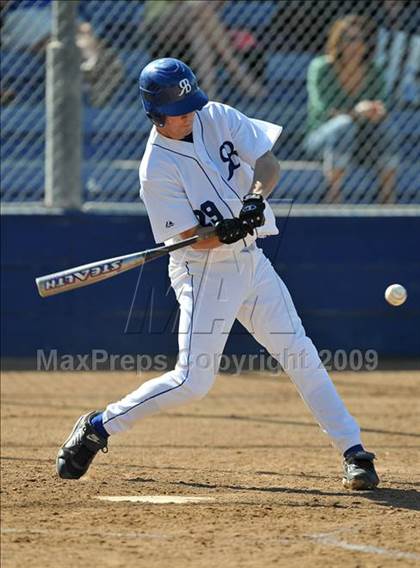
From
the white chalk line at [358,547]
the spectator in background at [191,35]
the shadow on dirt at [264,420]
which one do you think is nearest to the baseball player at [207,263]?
the white chalk line at [358,547]

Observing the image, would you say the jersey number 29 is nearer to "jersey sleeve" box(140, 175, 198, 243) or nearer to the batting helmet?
"jersey sleeve" box(140, 175, 198, 243)

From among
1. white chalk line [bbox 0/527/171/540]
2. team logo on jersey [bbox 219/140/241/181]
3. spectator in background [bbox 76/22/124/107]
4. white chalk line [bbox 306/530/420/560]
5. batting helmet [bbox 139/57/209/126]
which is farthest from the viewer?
spectator in background [bbox 76/22/124/107]

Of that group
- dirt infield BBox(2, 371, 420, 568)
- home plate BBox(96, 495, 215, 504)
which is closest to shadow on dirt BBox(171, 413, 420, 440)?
dirt infield BBox(2, 371, 420, 568)

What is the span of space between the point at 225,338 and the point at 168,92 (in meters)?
1.14

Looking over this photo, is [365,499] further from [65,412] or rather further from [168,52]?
[168,52]

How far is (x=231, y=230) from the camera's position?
15.7 feet

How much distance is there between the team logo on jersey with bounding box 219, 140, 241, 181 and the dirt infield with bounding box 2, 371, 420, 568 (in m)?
1.49

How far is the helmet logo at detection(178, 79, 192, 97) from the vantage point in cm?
488

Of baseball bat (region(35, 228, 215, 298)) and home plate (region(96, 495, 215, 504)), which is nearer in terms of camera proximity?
home plate (region(96, 495, 215, 504))

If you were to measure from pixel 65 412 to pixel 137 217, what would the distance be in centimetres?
209

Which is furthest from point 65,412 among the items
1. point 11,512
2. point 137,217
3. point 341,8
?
point 341,8

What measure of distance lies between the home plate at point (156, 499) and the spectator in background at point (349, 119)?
4.87 m

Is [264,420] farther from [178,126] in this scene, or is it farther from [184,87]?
[184,87]

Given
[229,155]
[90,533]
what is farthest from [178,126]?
[90,533]
